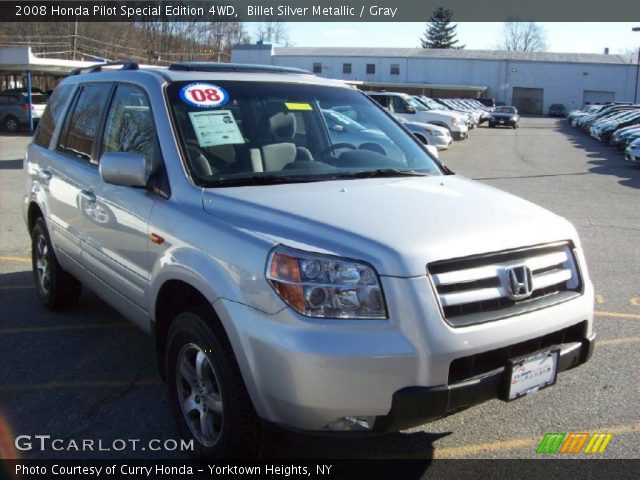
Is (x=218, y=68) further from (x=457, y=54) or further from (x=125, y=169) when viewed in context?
(x=457, y=54)

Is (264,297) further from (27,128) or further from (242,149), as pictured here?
(27,128)

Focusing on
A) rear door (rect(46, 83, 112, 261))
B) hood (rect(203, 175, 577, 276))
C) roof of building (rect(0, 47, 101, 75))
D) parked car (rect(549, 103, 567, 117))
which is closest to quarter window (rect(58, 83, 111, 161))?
rear door (rect(46, 83, 112, 261))

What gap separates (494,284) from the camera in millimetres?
2740

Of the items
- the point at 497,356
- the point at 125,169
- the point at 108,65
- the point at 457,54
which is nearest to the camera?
the point at 497,356

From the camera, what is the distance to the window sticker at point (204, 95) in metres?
3.68

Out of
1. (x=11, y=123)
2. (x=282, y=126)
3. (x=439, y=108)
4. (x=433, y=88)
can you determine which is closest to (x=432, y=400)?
(x=282, y=126)

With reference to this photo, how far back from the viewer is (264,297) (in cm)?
259

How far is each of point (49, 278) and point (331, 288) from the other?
142 inches

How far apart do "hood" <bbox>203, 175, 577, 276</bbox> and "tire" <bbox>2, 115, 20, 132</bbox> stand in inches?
1072

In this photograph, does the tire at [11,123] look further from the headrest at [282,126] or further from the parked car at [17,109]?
the headrest at [282,126]

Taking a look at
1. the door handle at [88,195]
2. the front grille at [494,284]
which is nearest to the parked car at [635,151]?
the front grille at [494,284]

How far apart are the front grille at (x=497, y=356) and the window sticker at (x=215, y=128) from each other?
1860 mm

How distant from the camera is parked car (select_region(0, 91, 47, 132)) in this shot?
2638cm

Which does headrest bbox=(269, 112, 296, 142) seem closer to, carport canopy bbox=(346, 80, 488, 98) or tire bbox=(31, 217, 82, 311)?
tire bbox=(31, 217, 82, 311)
